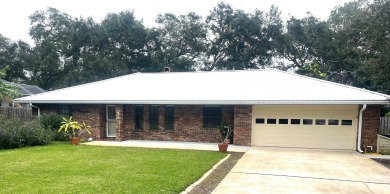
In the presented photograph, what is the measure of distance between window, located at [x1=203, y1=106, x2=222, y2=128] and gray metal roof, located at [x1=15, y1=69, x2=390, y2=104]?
0.71 m

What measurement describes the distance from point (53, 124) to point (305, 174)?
40.9ft

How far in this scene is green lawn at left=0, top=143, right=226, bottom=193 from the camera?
630cm

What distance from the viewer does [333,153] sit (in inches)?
459

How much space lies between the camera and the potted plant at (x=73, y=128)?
13890 mm

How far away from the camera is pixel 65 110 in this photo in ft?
52.5

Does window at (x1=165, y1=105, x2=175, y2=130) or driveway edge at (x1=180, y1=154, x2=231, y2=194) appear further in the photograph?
window at (x1=165, y1=105, x2=175, y2=130)

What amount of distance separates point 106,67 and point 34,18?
18.7 meters

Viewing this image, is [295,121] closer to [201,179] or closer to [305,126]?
[305,126]

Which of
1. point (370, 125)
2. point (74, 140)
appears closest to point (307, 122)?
point (370, 125)

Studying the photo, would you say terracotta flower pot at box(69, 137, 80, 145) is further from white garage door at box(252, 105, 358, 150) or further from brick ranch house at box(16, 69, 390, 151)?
white garage door at box(252, 105, 358, 150)

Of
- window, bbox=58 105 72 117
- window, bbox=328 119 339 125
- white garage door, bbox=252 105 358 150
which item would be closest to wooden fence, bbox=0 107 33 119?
window, bbox=58 105 72 117

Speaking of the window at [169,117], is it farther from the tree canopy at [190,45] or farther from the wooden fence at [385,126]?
the tree canopy at [190,45]

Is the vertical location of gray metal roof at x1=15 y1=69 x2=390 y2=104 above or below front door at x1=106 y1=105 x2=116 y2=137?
above

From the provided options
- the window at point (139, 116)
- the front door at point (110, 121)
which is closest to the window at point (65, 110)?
the front door at point (110, 121)
